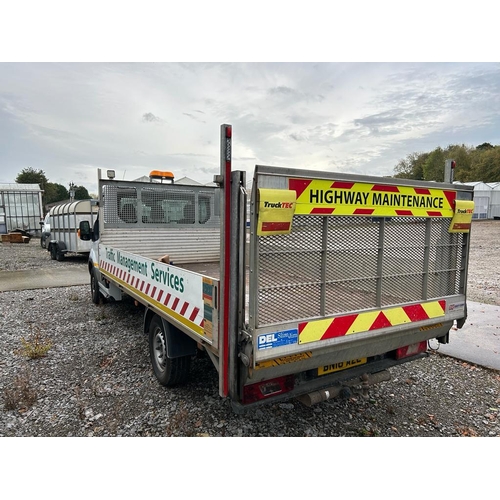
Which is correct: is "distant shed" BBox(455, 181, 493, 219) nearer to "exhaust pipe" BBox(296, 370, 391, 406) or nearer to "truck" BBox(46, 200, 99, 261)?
"truck" BBox(46, 200, 99, 261)

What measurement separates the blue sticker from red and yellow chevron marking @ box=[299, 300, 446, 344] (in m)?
0.06

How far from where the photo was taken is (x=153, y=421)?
3.35 metres

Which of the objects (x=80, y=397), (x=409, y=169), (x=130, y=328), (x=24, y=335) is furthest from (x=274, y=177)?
(x=409, y=169)

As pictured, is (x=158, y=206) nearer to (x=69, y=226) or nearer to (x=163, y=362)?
(x=163, y=362)

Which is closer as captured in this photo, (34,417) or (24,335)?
(34,417)

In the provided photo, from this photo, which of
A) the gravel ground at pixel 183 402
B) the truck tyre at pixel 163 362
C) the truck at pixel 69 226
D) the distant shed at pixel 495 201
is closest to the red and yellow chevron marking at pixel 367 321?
A: the gravel ground at pixel 183 402

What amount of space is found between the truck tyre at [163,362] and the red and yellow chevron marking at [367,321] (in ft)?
5.45

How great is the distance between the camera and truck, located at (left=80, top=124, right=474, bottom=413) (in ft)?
8.03

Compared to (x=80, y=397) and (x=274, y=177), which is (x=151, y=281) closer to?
Answer: (x=80, y=397)

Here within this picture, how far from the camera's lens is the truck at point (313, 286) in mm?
2447

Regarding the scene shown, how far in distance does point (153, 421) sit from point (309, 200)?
8.13 feet

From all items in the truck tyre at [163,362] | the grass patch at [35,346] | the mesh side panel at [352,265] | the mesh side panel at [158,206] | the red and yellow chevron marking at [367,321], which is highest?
the mesh side panel at [158,206]

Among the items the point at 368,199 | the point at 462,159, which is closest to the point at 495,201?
the point at 462,159

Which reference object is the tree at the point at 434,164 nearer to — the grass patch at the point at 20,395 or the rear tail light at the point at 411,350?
the rear tail light at the point at 411,350
